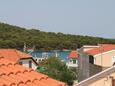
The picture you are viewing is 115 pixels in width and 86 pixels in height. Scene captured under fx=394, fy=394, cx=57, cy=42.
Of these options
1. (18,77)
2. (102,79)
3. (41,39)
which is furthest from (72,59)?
(18,77)

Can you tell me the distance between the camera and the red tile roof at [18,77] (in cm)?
589

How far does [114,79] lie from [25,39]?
73480 mm

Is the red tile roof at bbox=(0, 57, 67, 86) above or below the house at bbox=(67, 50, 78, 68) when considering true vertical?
above

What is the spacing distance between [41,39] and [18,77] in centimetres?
9179

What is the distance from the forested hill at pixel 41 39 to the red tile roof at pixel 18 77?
77209 millimetres

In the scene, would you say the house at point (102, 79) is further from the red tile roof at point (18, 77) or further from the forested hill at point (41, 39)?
the forested hill at point (41, 39)

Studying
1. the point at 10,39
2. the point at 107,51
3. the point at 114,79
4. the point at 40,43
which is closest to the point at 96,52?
the point at 107,51

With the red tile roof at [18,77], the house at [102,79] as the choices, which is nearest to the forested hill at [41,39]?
the house at [102,79]

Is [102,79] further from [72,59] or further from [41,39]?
[41,39]

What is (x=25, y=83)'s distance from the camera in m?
6.00

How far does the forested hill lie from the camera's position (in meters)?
87.5

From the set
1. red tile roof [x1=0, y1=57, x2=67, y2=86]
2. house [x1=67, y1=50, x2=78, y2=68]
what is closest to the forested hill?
house [x1=67, y1=50, x2=78, y2=68]

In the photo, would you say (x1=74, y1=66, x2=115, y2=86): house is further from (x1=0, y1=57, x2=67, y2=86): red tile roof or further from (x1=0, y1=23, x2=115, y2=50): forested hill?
(x1=0, y1=23, x2=115, y2=50): forested hill

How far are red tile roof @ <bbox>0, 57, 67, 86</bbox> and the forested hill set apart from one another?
77.2m
